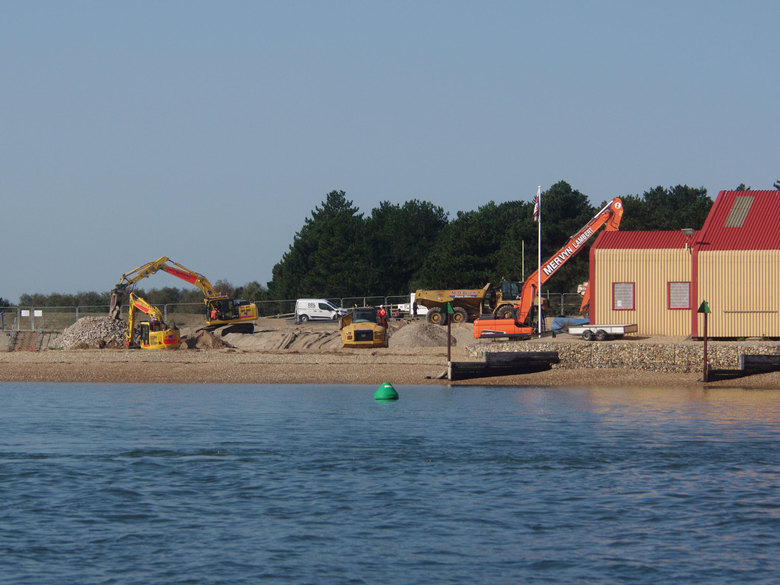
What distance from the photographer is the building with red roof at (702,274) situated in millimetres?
41125

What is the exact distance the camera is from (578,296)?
72312 millimetres

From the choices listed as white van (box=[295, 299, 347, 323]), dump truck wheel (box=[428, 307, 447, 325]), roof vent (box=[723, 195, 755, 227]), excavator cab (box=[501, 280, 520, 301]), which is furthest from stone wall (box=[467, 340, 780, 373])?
white van (box=[295, 299, 347, 323])

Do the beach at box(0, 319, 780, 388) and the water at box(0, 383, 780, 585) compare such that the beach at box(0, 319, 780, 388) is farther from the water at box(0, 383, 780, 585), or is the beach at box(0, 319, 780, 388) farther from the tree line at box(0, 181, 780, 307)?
the tree line at box(0, 181, 780, 307)

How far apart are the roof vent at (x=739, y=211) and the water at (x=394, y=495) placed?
43.7 feet

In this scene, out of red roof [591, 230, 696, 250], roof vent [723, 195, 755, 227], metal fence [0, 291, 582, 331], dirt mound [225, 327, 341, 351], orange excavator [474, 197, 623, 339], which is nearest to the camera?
roof vent [723, 195, 755, 227]

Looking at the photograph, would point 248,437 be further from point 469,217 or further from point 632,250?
point 469,217

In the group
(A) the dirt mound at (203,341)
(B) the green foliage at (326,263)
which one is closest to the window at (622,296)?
(A) the dirt mound at (203,341)

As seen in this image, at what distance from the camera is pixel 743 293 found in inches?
1624

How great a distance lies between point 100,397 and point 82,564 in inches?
964

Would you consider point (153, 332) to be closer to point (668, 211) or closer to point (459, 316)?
point (459, 316)

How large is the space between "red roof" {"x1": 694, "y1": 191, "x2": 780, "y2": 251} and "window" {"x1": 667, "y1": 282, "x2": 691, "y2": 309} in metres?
2.49

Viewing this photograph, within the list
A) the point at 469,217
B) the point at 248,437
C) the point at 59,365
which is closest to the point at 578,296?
the point at 469,217

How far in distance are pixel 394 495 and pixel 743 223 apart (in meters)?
30.2

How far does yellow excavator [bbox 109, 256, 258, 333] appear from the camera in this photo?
54.0 metres
